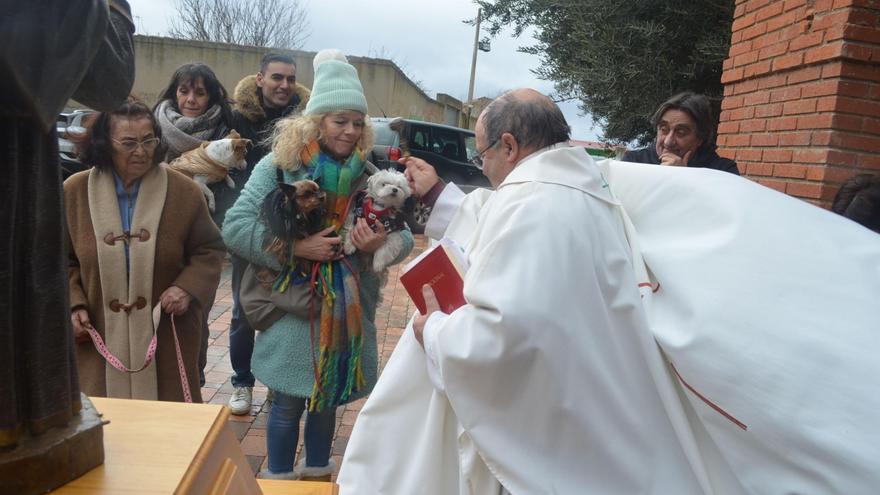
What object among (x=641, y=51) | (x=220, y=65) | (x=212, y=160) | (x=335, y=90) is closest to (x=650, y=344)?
(x=335, y=90)

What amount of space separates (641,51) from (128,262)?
5.14m

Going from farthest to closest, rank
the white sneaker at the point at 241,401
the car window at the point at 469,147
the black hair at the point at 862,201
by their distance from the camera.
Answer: the car window at the point at 469,147
the white sneaker at the point at 241,401
the black hair at the point at 862,201

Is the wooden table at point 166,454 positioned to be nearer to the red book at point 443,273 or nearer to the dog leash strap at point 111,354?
the red book at point 443,273

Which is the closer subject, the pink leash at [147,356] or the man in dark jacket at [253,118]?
the pink leash at [147,356]

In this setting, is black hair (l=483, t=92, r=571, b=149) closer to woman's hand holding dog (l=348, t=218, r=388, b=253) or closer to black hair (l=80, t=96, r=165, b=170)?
woman's hand holding dog (l=348, t=218, r=388, b=253)

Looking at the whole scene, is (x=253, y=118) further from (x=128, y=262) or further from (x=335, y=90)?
(x=128, y=262)

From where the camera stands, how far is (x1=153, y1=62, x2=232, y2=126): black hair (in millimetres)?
3693

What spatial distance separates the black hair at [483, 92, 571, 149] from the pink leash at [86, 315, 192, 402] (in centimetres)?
154

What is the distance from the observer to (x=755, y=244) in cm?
161

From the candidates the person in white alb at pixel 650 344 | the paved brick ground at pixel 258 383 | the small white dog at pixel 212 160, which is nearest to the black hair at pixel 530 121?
the person in white alb at pixel 650 344

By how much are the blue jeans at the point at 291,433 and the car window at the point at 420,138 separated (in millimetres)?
9739

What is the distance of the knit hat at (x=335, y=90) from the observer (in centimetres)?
259

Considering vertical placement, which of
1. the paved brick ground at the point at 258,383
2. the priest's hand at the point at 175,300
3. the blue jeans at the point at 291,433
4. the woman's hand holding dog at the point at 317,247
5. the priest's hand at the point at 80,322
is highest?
the woman's hand holding dog at the point at 317,247

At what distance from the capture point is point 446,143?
12648 millimetres
